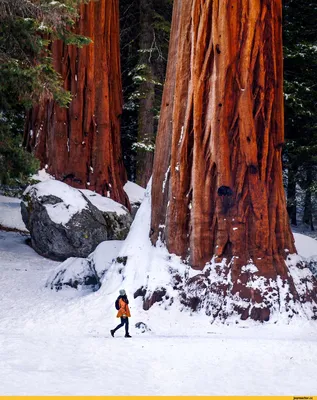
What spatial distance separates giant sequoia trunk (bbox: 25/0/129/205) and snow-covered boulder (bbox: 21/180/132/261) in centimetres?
230

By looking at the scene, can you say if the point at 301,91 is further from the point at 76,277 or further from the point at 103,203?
the point at 76,277

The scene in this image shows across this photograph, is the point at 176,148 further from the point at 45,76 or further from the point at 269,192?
the point at 45,76

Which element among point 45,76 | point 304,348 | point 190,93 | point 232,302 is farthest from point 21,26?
point 304,348

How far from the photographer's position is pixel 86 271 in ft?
34.5

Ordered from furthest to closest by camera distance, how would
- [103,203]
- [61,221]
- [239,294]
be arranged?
[103,203] → [61,221] → [239,294]

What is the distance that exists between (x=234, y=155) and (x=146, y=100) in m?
12.5

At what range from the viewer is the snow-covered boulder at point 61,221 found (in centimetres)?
1272

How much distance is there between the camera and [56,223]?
12.6 metres

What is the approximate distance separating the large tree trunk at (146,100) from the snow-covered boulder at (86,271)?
9.69m

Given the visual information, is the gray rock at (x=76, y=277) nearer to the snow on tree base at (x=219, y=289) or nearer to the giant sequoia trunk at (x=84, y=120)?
the snow on tree base at (x=219, y=289)

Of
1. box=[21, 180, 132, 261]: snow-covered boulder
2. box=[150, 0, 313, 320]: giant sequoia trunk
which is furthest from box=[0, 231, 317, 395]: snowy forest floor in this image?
box=[21, 180, 132, 261]: snow-covered boulder

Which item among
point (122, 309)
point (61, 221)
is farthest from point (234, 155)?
point (61, 221)

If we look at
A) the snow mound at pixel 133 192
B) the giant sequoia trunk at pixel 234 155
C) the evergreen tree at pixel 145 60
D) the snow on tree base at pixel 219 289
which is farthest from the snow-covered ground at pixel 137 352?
the evergreen tree at pixel 145 60

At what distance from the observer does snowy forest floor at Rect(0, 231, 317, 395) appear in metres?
4.97
